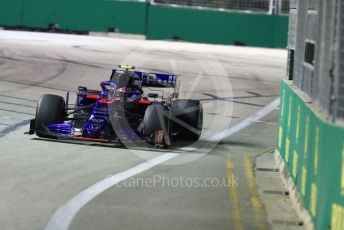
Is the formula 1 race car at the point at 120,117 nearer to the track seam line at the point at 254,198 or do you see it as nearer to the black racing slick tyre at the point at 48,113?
the black racing slick tyre at the point at 48,113

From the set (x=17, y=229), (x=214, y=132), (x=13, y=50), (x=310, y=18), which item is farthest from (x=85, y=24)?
(x=17, y=229)

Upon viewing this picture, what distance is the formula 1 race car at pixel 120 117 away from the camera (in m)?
13.0

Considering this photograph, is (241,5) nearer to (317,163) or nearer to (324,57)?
(324,57)

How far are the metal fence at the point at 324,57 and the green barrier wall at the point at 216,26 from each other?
79.1 ft

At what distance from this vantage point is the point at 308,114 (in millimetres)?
8781

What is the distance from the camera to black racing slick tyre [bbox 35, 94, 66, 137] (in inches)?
517

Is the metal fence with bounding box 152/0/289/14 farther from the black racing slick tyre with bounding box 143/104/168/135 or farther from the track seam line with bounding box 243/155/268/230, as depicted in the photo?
the track seam line with bounding box 243/155/268/230

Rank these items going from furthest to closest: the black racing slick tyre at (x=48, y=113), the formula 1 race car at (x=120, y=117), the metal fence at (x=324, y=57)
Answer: the black racing slick tyre at (x=48, y=113) → the formula 1 race car at (x=120, y=117) → the metal fence at (x=324, y=57)

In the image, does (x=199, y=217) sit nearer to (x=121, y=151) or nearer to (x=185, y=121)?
(x=121, y=151)

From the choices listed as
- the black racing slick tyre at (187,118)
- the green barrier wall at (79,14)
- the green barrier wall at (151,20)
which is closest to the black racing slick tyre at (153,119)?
the black racing slick tyre at (187,118)

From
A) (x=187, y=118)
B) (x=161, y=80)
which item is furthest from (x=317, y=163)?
(x=161, y=80)

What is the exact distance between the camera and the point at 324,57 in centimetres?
815

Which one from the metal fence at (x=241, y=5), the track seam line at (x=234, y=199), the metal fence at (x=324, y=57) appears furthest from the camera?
the metal fence at (x=241, y=5)

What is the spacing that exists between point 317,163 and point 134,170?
3955mm
